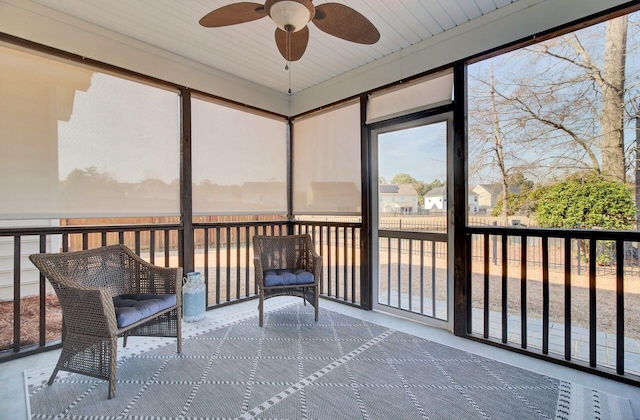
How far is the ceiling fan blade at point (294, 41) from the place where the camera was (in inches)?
86.9

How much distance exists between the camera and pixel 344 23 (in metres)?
2.02

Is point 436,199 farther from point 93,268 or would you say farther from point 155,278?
point 93,268

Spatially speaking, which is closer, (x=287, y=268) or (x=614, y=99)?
(x=614, y=99)

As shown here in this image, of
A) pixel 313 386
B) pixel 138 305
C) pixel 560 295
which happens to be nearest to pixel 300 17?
pixel 138 305

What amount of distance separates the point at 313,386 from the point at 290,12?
2.33 metres

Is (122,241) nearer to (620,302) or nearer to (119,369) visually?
(119,369)

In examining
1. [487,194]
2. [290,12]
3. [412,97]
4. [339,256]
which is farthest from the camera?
[339,256]

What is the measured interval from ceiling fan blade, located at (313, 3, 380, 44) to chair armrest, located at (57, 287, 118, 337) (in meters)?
2.20

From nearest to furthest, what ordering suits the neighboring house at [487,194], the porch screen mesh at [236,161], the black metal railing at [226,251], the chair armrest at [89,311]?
the chair armrest at [89,311]
the neighboring house at [487,194]
the porch screen mesh at [236,161]
the black metal railing at [226,251]

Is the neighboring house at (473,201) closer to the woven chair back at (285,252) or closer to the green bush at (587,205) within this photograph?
the green bush at (587,205)

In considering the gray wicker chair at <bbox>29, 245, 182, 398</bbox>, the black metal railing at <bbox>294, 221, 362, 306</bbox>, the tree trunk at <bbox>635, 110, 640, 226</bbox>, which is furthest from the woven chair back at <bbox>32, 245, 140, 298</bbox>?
the tree trunk at <bbox>635, 110, 640, 226</bbox>

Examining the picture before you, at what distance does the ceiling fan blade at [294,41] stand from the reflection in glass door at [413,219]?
1.42 meters

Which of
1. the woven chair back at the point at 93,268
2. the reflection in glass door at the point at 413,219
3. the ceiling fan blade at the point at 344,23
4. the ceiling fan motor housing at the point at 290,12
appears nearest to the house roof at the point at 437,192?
the reflection in glass door at the point at 413,219

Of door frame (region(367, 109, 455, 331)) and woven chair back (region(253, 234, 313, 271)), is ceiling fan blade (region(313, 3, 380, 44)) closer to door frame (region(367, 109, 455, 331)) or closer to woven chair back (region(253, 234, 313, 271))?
door frame (region(367, 109, 455, 331))
